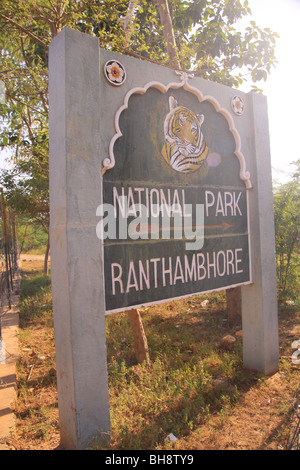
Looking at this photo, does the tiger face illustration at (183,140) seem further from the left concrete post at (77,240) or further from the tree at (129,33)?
the tree at (129,33)

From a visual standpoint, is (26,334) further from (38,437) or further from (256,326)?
(256,326)

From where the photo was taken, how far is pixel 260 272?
3.98m

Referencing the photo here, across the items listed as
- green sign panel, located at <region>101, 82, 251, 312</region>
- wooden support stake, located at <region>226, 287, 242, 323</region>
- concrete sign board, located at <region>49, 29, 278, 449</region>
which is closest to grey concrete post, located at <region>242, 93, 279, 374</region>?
concrete sign board, located at <region>49, 29, 278, 449</region>

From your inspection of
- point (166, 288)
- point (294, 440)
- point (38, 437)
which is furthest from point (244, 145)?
point (38, 437)

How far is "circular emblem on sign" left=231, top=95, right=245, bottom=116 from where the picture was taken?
3.83 meters

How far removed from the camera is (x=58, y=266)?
2.54m

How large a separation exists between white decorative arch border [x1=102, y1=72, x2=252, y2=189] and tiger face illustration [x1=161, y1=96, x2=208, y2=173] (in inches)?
6.7

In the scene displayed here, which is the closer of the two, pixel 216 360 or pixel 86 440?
pixel 86 440

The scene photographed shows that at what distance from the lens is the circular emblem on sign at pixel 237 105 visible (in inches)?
151

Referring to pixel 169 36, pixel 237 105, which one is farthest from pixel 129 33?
pixel 237 105

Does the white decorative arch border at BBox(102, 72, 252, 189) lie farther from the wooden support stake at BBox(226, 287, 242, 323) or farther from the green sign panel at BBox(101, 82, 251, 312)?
the wooden support stake at BBox(226, 287, 242, 323)

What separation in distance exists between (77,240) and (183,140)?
1478 millimetres

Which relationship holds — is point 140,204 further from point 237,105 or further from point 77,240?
point 237,105

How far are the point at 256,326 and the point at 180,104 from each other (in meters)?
2.55
